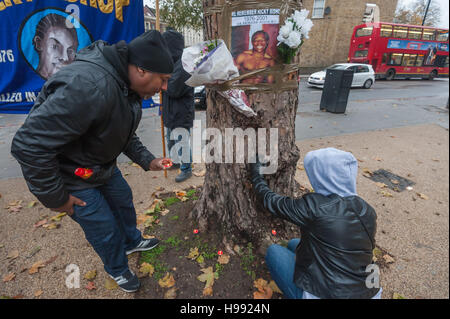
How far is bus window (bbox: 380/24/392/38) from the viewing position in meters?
17.8

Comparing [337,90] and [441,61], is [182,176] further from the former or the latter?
[441,61]

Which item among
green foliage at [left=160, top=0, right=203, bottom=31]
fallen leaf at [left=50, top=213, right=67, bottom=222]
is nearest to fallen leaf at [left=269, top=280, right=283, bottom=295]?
fallen leaf at [left=50, top=213, right=67, bottom=222]

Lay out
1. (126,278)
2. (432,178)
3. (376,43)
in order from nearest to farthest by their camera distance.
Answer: (126,278) < (432,178) < (376,43)

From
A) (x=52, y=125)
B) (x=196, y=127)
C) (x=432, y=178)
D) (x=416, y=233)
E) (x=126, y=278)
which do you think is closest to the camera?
(x=52, y=125)

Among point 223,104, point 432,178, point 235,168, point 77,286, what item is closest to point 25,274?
point 77,286

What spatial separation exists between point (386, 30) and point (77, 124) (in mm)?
22580

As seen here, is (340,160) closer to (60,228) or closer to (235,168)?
(235,168)

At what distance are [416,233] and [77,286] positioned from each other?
3.65m

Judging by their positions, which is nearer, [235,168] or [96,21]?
[235,168]

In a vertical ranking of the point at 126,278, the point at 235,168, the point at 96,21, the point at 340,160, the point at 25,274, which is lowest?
the point at 25,274

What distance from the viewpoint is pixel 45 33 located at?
9.98ft

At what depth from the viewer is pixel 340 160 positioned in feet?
5.05

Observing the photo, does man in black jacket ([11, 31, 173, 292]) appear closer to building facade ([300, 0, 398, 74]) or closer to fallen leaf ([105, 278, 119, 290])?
fallen leaf ([105, 278, 119, 290])

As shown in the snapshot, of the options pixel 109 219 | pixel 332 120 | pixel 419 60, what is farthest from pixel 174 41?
pixel 419 60
